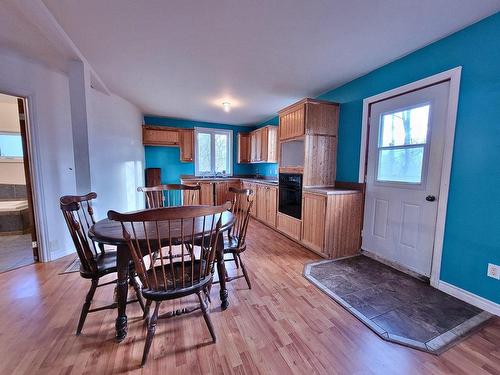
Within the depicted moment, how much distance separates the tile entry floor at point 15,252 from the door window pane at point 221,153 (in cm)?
396

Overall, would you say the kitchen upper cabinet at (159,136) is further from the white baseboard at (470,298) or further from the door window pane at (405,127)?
the white baseboard at (470,298)

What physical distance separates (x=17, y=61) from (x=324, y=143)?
380cm

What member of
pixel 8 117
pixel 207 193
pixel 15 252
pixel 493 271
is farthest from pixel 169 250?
pixel 8 117

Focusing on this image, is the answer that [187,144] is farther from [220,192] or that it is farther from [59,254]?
[59,254]

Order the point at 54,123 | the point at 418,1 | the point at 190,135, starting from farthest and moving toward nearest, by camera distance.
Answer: the point at 190,135
the point at 54,123
the point at 418,1

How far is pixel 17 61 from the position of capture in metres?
2.28

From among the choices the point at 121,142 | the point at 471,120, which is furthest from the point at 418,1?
the point at 121,142

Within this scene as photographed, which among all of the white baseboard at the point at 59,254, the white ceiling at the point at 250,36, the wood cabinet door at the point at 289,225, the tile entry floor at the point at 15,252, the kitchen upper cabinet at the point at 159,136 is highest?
the white ceiling at the point at 250,36

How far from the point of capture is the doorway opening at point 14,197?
2.52 meters

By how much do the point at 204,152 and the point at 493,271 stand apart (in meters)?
5.49

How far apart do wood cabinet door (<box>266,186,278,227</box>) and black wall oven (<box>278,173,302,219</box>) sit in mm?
185

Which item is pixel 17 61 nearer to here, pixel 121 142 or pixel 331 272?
pixel 121 142

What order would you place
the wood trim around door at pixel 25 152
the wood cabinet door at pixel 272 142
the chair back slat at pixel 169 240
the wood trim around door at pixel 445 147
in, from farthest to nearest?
1. the wood cabinet door at pixel 272 142
2. the wood trim around door at pixel 25 152
3. the wood trim around door at pixel 445 147
4. the chair back slat at pixel 169 240

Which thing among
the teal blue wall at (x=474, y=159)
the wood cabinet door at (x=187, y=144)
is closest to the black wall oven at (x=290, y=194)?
the teal blue wall at (x=474, y=159)
